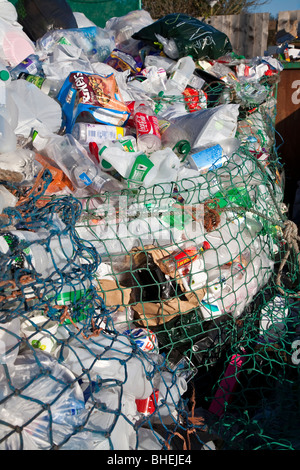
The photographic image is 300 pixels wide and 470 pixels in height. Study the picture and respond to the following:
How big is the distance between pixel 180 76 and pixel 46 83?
113 cm

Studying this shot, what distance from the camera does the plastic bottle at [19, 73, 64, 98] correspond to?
274 centimetres

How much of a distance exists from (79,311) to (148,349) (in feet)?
1.81

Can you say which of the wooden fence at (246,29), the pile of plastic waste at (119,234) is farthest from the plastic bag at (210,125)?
the wooden fence at (246,29)

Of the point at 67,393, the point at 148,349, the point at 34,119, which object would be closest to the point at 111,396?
the point at 67,393

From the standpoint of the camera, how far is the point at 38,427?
125 cm

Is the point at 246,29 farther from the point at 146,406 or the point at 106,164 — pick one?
the point at 146,406

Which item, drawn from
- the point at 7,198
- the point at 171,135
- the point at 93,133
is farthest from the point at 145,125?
the point at 7,198

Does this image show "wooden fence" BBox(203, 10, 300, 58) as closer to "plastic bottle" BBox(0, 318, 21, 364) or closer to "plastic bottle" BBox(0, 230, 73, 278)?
"plastic bottle" BBox(0, 230, 73, 278)

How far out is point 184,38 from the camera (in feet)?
11.5

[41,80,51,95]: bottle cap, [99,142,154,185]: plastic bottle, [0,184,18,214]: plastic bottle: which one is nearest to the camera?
[0,184,18,214]: plastic bottle

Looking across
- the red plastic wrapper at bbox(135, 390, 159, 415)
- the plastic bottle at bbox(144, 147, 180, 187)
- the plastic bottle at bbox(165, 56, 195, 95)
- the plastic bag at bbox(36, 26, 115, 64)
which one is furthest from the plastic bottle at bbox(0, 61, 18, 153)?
the plastic bottle at bbox(165, 56, 195, 95)

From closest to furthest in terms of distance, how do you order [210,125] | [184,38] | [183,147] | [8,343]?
[8,343]
[183,147]
[210,125]
[184,38]

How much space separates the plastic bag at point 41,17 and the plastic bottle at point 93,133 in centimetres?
145

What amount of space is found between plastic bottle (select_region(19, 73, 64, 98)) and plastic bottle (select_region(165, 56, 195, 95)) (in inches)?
35.6
